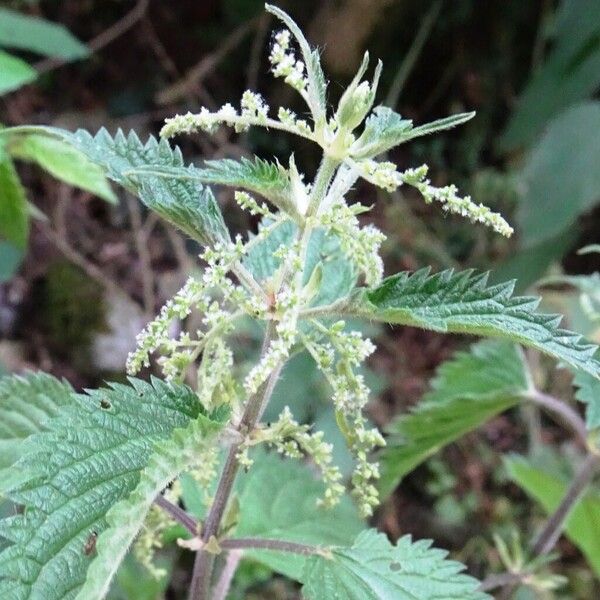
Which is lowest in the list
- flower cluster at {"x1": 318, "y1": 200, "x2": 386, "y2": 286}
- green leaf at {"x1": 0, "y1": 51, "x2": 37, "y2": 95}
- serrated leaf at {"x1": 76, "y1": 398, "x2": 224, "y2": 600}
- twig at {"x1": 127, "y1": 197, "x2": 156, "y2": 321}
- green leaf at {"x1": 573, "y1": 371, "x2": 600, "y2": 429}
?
serrated leaf at {"x1": 76, "y1": 398, "x2": 224, "y2": 600}

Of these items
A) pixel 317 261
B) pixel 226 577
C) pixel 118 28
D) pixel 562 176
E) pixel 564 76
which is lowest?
pixel 226 577

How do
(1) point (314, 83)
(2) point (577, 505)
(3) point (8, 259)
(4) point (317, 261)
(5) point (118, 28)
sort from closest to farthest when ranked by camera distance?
(1) point (314, 83) < (4) point (317, 261) < (2) point (577, 505) < (3) point (8, 259) < (5) point (118, 28)

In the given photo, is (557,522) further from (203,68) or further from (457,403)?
(203,68)

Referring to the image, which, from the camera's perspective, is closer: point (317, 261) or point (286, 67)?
point (286, 67)

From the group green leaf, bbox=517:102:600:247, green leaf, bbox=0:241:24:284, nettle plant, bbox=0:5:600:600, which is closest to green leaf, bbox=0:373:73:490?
nettle plant, bbox=0:5:600:600

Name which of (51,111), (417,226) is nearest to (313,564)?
(417,226)

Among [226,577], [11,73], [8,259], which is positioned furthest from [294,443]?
[8,259]

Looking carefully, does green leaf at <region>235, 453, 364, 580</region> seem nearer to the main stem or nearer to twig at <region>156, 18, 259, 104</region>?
the main stem
